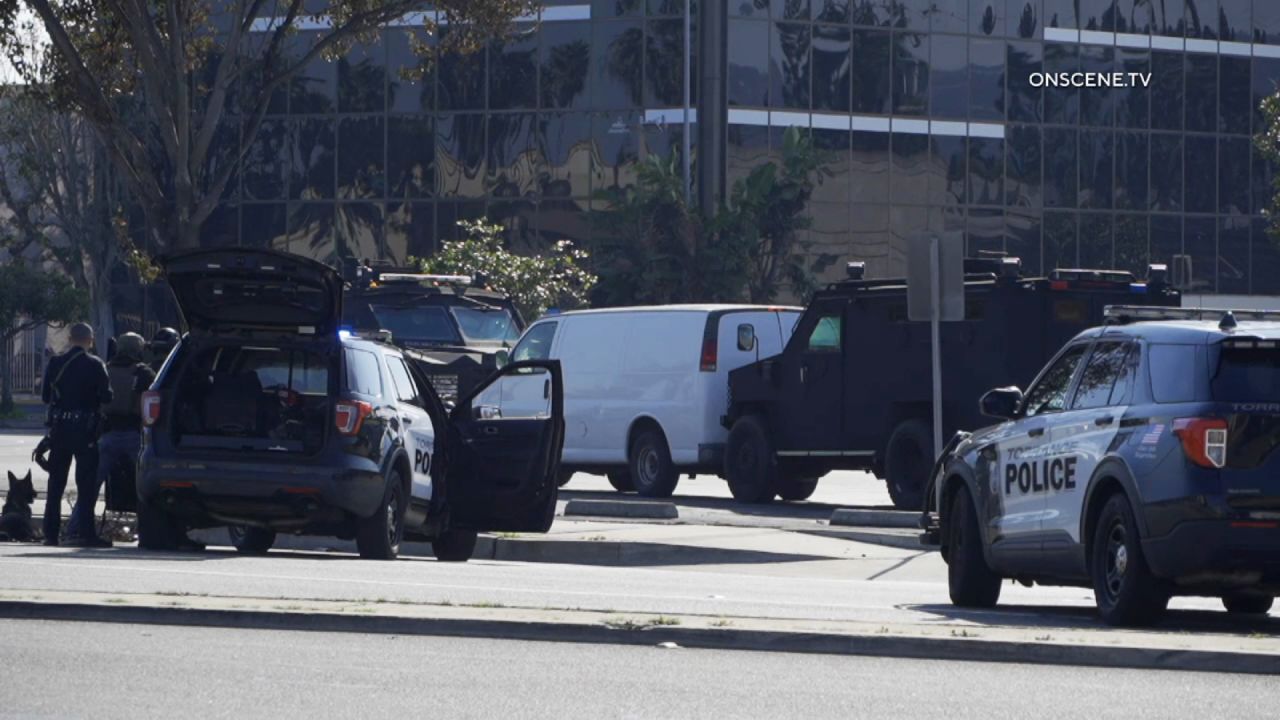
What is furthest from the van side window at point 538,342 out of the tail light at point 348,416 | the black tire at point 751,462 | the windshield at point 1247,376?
the windshield at point 1247,376

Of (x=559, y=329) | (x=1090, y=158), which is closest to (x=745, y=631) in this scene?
(x=559, y=329)

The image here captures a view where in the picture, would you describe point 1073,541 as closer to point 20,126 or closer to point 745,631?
point 745,631

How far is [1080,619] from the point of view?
11984 mm

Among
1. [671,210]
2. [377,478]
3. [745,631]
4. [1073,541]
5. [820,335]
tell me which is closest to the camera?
[745,631]

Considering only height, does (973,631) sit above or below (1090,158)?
below

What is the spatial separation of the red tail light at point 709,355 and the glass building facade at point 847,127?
22881mm

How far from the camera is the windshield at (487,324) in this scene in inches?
1024

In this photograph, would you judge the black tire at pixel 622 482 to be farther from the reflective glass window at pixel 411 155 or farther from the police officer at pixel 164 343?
the reflective glass window at pixel 411 155

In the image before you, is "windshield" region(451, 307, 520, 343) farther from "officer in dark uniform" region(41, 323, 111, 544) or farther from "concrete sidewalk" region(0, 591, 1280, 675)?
"concrete sidewalk" region(0, 591, 1280, 675)

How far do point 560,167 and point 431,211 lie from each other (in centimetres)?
330

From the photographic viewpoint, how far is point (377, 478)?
49.4 feet

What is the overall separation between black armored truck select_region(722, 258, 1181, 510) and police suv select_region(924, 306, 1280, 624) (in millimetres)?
8282

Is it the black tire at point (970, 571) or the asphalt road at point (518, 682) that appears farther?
the black tire at point (970, 571)

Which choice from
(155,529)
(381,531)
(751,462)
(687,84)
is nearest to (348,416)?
(381,531)
